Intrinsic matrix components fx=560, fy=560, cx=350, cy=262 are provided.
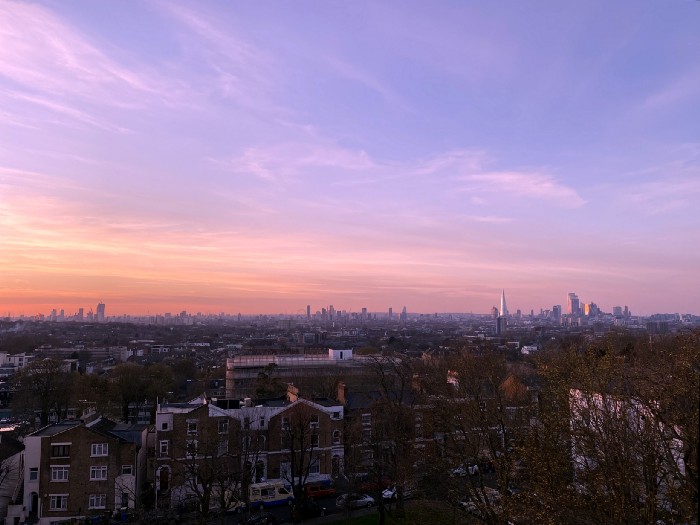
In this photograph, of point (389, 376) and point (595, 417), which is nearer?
point (595, 417)

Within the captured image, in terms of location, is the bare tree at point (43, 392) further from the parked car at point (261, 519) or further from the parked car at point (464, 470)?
the parked car at point (464, 470)

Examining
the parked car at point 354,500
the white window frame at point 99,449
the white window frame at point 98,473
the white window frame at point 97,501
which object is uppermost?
the white window frame at point 99,449

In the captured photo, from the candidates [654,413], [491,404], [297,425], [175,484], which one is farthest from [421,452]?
[654,413]

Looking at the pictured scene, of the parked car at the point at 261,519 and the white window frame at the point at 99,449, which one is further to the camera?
the white window frame at the point at 99,449

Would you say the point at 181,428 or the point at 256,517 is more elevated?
the point at 181,428

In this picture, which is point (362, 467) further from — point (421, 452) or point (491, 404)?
point (491, 404)

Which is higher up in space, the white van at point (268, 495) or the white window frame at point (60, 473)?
the white window frame at point (60, 473)

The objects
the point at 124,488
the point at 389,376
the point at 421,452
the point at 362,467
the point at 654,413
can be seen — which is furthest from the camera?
the point at 389,376

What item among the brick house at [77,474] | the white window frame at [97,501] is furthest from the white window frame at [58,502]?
the white window frame at [97,501]
